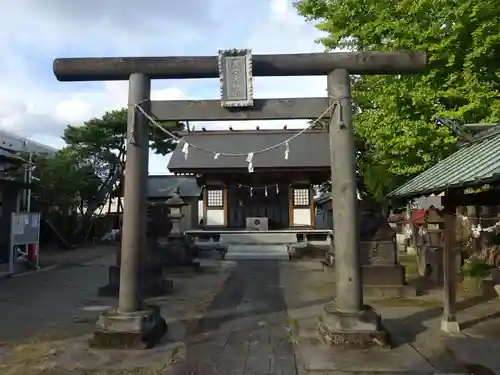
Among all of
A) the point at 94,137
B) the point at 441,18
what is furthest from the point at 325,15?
the point at 94,137

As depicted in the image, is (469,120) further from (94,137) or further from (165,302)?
(94,137)

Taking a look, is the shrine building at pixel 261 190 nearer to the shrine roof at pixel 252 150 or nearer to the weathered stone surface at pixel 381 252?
the shrine roof at pixel 252 150

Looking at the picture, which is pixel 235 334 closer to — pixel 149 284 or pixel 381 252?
pixel 149 284

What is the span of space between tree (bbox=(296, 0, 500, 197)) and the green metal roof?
3.40m

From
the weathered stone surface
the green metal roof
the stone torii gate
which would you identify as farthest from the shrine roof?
the stone torii gate

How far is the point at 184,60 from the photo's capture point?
7.12 metres

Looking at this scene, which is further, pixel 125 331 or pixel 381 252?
pixel 381 252

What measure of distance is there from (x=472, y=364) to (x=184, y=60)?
19.3 feet

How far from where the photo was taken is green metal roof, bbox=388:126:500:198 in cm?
508

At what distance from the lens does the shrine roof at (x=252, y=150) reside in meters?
22.7

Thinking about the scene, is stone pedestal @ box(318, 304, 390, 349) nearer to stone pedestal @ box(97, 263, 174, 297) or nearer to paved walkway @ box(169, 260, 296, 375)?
paved walkway @ box(169, 260, 296, 375)

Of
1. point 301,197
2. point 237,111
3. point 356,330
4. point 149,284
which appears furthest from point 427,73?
point 301,197

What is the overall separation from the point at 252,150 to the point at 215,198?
3506 millimetres

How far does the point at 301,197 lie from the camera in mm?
24094
